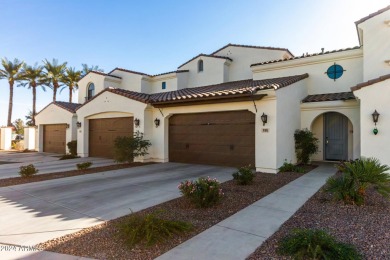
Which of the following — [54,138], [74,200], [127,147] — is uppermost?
[54,138]

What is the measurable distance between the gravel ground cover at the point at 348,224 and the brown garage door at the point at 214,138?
15.4ft

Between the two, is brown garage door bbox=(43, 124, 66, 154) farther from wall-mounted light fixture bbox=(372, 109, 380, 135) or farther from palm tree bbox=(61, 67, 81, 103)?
wall-mounted light fixture bbox=(372, 109, 380, 135)

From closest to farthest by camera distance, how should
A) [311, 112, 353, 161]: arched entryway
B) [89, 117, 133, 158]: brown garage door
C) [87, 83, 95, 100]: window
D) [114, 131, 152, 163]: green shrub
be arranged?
[114, 131, 152, 163]: green shrub, [311, 112, 353, 161]: arched entryway, [89, 117, 133, 158]: brown garage door, [87, 83, 95, 100]: window

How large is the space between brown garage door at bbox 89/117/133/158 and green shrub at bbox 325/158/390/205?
36.3 ft

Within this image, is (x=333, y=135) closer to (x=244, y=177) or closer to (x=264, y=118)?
(x=264, y=118)

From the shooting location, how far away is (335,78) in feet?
40.7

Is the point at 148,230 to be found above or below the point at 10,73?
below

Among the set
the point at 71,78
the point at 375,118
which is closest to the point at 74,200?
the point at 375,118

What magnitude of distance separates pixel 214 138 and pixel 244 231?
745cm

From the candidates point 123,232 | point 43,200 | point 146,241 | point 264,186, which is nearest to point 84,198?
point 43,200

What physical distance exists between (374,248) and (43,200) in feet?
23.4

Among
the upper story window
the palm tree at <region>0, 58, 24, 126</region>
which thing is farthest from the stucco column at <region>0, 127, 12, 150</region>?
the upper story window

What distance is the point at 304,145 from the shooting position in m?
10.9

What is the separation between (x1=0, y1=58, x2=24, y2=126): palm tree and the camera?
29.4 meters
